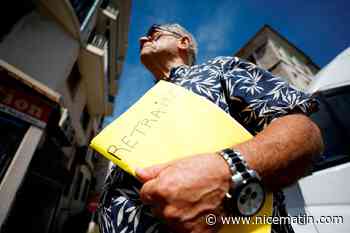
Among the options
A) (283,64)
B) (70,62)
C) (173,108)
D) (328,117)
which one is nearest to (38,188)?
(70,62)

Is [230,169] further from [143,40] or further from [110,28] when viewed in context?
[110,28]

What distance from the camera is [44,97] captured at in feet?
13.8

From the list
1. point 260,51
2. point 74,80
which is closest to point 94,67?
point 74,80

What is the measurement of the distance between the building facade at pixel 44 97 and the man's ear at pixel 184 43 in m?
4.02

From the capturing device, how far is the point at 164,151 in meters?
0.61

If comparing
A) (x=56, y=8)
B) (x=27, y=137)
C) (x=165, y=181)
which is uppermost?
(x=56, y=8)

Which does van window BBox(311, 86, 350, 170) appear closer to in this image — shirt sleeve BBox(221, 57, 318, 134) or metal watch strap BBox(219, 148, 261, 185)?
shirt sleeve BBox(221, 57, 318, 134)

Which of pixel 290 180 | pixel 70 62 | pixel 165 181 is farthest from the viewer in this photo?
pixel 70 62

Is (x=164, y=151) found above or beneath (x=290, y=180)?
above

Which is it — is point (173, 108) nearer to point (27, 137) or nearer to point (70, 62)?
point (27, 137)

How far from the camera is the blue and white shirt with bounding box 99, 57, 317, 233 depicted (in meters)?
0.68

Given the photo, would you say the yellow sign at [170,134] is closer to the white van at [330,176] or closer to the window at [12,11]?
the white van at [330,176]

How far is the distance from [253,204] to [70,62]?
7.23 m

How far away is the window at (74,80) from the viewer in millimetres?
7570
